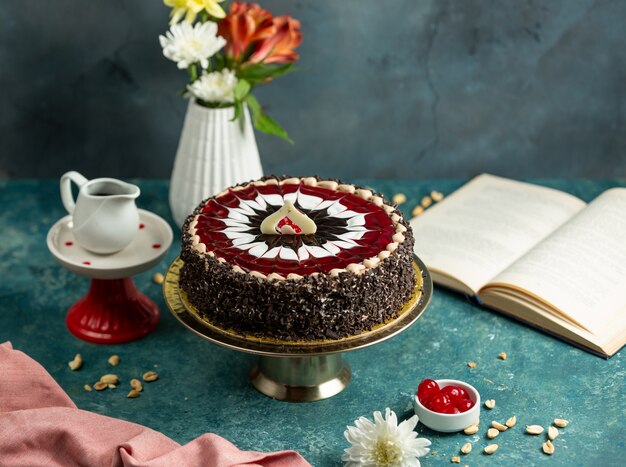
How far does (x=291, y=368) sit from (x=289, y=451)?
12.2 inches

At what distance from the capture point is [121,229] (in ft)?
7.41

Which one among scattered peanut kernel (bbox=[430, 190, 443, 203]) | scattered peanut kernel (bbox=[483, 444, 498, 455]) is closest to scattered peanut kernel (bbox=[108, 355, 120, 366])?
scattered peanut kernel (bbox=[483, 444, 498, 455])

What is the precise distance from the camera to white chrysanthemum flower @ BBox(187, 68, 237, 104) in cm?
258

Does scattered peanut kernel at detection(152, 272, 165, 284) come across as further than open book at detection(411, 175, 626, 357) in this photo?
Yes

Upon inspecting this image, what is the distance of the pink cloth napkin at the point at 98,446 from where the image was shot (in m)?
1.83

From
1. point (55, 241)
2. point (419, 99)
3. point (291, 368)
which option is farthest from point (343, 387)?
point (419, 99)

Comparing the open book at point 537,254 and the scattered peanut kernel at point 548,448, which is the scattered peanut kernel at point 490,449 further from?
the open book at point 537,254

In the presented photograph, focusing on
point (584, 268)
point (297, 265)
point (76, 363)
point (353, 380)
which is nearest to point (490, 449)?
point (353, 380)

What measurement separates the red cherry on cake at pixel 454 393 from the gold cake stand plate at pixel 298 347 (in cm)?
16

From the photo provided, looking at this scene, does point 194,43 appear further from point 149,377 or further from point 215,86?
point 149,377

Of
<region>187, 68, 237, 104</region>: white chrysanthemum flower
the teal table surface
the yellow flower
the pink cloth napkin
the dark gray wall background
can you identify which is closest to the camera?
the pink cloth napkin

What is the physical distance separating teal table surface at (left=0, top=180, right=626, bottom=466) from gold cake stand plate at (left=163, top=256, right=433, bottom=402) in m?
0.03

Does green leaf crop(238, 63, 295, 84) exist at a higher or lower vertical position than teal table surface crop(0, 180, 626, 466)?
higher

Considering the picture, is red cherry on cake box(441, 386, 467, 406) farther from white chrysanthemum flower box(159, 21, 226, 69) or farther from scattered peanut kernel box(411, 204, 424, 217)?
white chrysanthemum flower box(159, 21, 226, 69)
